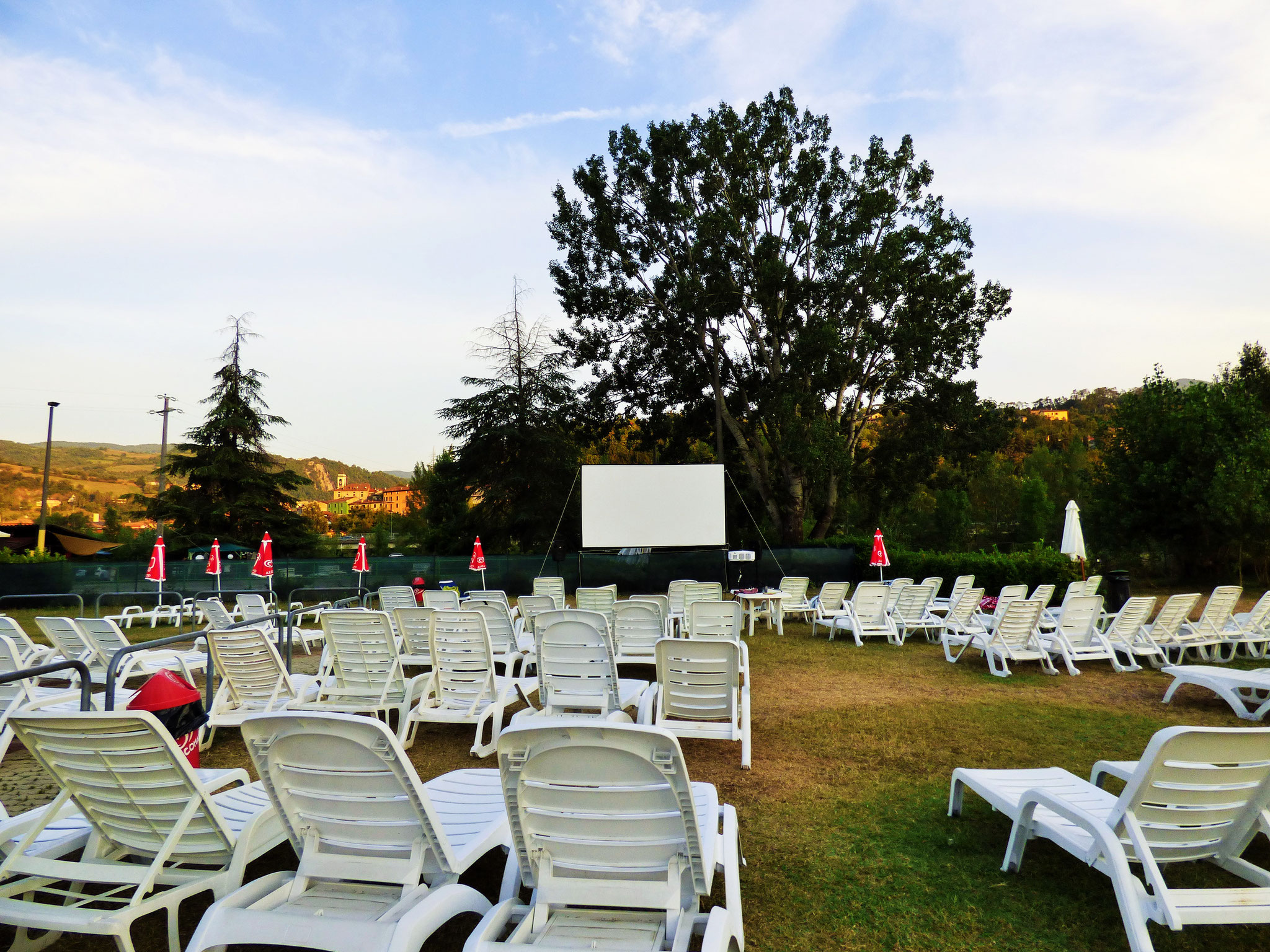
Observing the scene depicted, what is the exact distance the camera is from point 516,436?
3123cm

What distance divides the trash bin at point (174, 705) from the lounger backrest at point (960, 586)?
890 cm

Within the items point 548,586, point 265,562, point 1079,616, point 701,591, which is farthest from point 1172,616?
point 265,562

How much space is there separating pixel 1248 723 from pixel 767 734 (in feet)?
12.4

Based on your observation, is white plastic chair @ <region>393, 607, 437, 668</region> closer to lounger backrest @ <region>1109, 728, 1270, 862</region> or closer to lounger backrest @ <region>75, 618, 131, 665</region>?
lounger backrest @ <region>75, 618, 131, 665</region>

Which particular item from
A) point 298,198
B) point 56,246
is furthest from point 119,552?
point 298,198

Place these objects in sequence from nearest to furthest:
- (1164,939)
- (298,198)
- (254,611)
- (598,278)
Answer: (1164,939) → (254,611) → (298,198) → (598,278)

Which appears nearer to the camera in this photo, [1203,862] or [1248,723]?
[1203,862]

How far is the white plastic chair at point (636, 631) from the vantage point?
661cm

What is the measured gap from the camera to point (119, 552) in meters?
26.3

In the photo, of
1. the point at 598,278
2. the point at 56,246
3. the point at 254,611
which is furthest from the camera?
the point at 598,278

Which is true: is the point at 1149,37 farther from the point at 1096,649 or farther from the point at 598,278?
the point at 598,278

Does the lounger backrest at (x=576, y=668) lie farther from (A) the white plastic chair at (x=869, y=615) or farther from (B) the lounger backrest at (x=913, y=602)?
(B) the lounger backrest at (x=913, y=602)

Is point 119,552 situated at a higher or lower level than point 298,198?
lower

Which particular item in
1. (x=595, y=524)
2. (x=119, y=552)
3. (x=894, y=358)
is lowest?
(x=119, y=552)
